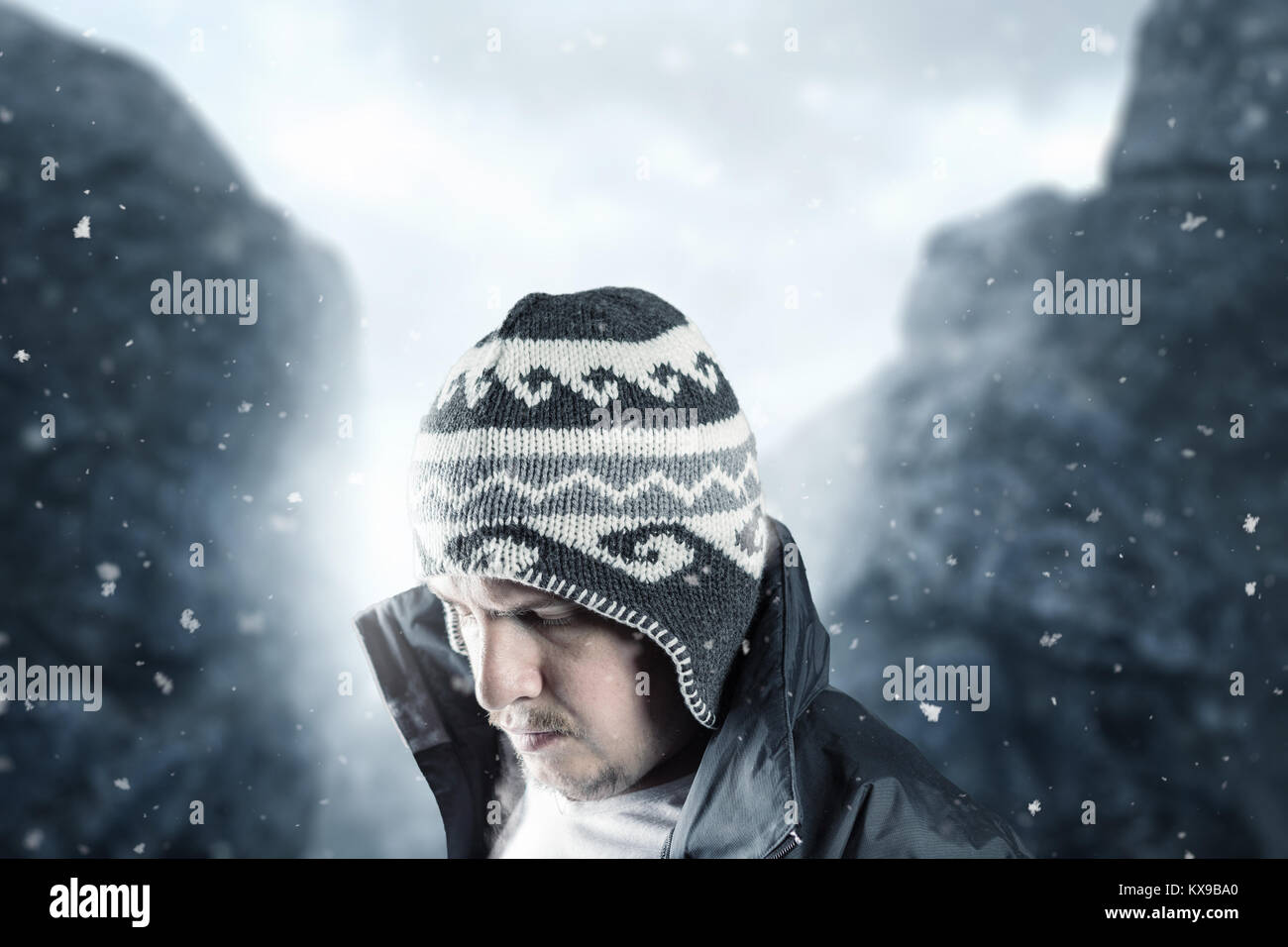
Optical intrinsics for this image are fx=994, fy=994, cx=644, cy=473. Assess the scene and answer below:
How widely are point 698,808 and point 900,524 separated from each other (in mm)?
2423

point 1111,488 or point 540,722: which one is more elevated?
point 1111,488

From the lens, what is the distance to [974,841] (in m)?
1.08

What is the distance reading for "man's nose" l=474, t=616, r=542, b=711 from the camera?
1.08 m

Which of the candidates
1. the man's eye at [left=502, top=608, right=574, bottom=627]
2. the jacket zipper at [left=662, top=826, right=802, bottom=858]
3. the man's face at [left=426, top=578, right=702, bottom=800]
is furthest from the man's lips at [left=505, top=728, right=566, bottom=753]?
the jacket zipper at [left=662, top=826, right=802, bottom=858]

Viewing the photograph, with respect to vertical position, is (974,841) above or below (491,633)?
below

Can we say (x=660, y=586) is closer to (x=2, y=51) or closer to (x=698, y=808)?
(x=698, y=808)

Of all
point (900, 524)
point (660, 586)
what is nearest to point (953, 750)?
point (900, 524)

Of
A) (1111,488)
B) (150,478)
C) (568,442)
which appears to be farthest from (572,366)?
(1111,488)

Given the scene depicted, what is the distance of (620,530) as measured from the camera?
3.43 ft

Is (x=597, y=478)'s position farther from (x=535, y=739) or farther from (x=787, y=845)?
(x=787, y=845)

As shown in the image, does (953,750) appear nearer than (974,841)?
No

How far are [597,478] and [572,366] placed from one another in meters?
0.13
